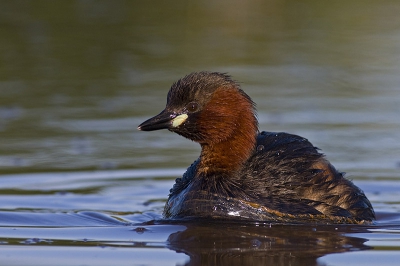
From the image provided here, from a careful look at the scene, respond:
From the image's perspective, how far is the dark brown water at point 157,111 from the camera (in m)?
6.98

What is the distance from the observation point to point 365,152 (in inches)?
431

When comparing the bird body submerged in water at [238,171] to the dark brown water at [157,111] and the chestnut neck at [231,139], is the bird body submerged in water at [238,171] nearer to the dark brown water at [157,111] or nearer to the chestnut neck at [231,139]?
the chestnut neck at [231,139]

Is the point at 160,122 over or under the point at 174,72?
under

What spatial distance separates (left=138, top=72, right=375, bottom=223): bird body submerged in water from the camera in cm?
773

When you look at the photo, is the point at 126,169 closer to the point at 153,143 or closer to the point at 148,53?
the point at 153,143

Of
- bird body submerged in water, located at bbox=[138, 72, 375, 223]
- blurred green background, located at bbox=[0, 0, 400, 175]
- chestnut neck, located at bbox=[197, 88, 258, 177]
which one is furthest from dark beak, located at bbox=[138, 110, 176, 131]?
blurred green background, located at bbox=[0, 0, 400, 175]

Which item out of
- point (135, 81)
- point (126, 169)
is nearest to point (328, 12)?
point (135, 81)

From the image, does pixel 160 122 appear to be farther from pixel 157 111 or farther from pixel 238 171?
pixel 157 111

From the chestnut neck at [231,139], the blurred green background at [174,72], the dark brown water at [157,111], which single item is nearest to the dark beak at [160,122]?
the chestnut neck at [231,139]

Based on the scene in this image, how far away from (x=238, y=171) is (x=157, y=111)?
16.1ft

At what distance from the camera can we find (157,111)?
12.7m

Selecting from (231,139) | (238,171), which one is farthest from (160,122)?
(238,171)

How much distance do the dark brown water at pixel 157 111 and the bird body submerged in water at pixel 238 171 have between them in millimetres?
256

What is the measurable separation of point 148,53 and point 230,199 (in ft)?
32.3
